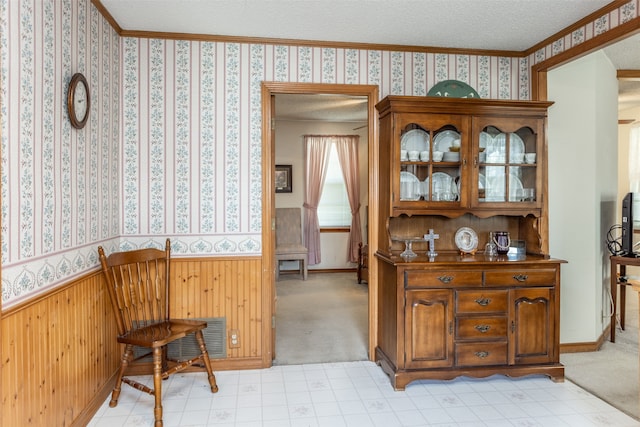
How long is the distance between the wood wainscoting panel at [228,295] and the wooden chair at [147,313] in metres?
0.14

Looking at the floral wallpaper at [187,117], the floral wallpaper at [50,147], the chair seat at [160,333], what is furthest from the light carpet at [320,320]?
the floral wallpaper at [50,147]

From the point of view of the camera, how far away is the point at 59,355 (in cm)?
219

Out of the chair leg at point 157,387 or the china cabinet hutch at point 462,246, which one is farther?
the china cabinet hutch at point 462,246

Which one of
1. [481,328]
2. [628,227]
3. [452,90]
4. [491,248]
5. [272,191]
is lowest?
[481,328]

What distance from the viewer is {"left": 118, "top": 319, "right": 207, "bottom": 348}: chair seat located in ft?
8.34

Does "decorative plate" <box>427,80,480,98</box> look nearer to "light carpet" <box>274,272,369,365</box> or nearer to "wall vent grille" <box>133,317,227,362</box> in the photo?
"light carpet" <box>274,272,369,365</box>

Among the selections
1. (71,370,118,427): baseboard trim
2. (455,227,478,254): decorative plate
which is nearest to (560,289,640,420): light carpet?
(455,227,478,254): decorative plate

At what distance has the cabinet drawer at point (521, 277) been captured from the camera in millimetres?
3020

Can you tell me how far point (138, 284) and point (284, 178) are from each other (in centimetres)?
442

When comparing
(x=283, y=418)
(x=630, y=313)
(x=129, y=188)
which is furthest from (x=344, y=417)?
(x=630, y=313)

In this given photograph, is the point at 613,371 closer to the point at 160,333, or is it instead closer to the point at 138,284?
the point at 160,333

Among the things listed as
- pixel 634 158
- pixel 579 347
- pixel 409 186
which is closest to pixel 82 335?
pixel 409 186

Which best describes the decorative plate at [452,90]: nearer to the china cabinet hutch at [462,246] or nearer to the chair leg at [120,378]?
the china cabinet hutch at [462,246]

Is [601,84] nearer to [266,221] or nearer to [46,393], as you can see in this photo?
[266,221]
